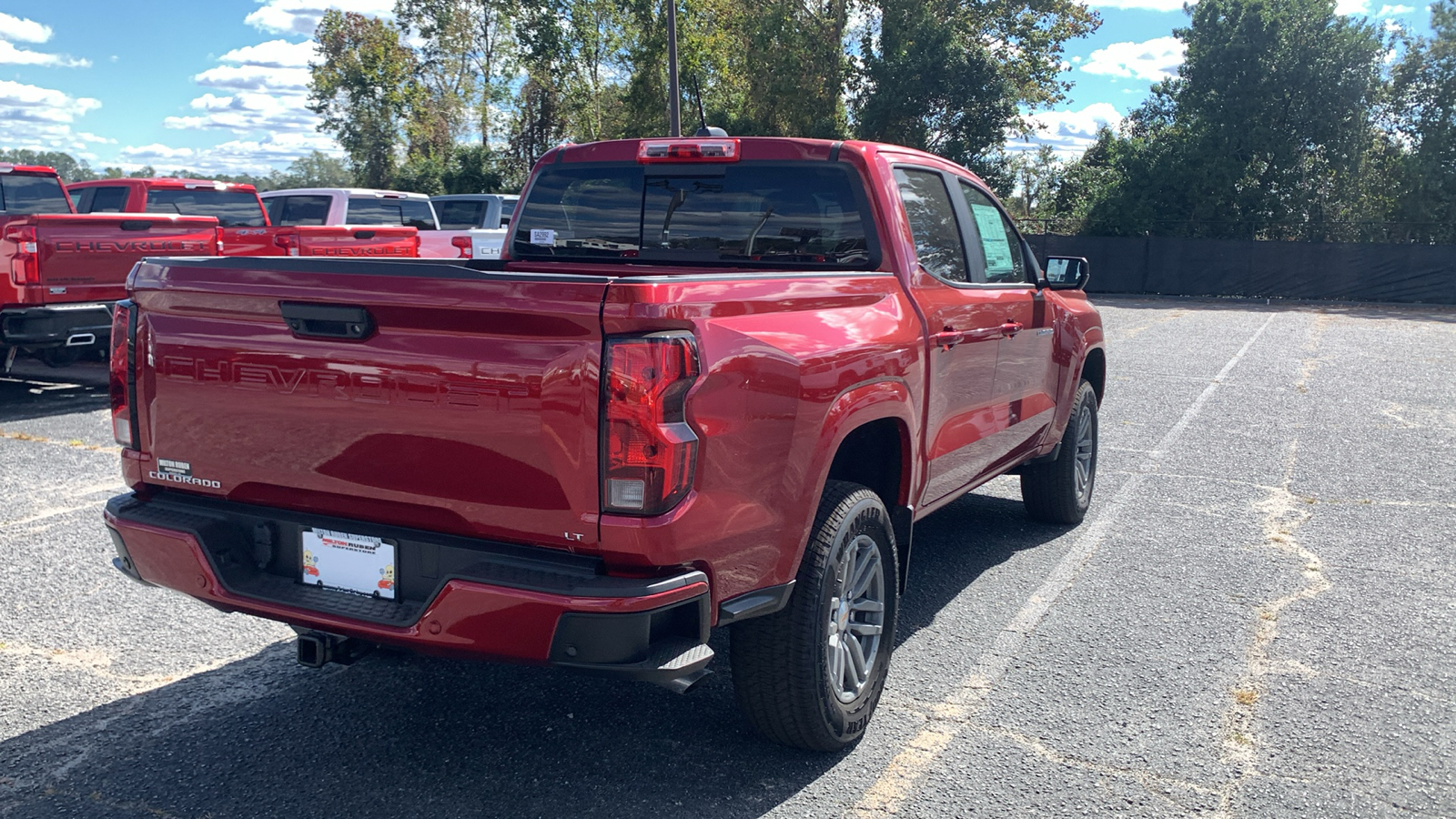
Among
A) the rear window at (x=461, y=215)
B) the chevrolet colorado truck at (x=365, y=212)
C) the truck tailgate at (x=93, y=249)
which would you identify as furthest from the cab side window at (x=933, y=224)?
the rear window at (x=461, y=215)

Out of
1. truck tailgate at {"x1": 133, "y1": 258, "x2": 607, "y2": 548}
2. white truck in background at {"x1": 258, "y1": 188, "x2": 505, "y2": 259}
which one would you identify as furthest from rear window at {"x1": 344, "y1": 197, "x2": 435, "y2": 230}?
truck tailgate at {"x1": 133, "y1": 258, "x2": 607, "y2": 548}

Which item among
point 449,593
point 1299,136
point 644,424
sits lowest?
point 449,593

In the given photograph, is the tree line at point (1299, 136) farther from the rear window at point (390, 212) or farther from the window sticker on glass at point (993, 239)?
the window sticker on glass at point (993, 239)

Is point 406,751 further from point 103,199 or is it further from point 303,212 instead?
point 303,212

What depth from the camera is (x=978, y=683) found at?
4148mm

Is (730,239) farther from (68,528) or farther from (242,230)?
(242,230)

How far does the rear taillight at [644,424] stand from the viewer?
265 cm

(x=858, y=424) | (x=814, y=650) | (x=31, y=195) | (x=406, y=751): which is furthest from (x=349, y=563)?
(x=31, y=195)

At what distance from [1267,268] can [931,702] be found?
30182 mm

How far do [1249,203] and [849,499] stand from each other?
3343 centimetres

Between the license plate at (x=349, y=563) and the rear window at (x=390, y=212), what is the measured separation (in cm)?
1487

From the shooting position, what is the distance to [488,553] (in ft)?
9.32

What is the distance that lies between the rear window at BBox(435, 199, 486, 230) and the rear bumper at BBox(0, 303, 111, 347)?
11121 millimetres

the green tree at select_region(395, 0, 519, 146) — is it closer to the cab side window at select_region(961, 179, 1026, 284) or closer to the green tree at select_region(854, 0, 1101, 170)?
the green tree at select_region(854, 0, 1101, 170)
